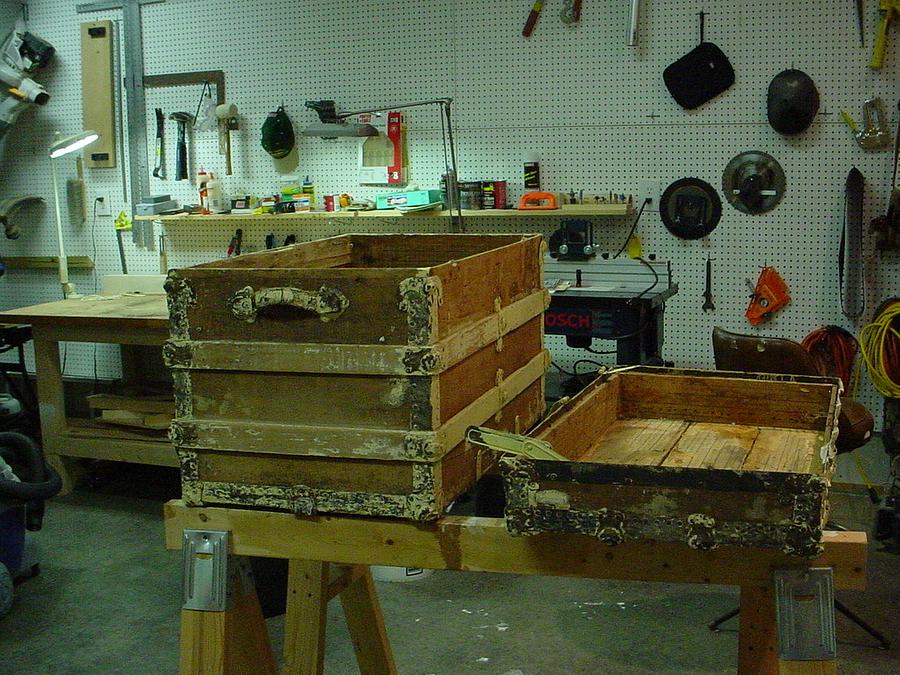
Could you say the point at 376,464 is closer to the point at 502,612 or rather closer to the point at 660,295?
the point at 502,612

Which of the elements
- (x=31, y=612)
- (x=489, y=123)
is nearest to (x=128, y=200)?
(x=489, y=123)

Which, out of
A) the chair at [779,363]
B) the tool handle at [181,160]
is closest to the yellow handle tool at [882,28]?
the chair at [779,363]

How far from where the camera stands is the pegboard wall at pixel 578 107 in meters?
4.30

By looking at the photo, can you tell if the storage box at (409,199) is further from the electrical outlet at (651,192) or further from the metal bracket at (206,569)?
the metal bracket at (206,569)

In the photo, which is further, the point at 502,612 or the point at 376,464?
the point at 502,612

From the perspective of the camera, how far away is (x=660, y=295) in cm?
393

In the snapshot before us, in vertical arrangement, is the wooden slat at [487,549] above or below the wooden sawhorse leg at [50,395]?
above

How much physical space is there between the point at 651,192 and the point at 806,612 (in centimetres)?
345

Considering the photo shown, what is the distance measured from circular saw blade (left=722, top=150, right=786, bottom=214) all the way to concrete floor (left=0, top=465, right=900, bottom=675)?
1403 mm

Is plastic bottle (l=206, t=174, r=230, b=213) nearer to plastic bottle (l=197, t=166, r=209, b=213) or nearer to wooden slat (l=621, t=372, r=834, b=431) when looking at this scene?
plastic bottle (l=197, t=166, r=209, b=213)

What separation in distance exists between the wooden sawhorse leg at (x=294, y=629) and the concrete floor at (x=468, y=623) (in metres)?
0.76

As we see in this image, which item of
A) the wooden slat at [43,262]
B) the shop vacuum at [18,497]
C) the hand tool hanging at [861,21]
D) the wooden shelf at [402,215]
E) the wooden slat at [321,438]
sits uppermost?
the hand tool hanging at [861,21]

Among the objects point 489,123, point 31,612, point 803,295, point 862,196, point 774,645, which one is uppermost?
point 489,123

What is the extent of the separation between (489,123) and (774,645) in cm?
350
